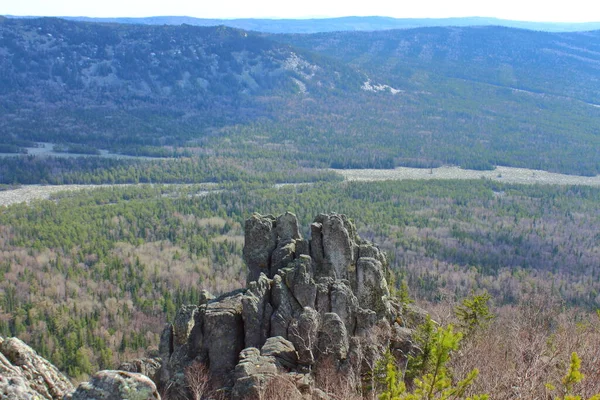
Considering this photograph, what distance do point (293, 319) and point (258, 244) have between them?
26.9ft

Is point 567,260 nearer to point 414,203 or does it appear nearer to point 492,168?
point 414,203

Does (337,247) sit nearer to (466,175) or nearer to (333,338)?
(333,338)

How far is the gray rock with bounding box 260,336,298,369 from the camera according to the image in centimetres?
2353

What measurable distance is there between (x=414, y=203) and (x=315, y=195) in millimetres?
17375

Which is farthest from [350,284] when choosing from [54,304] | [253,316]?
[54,304]

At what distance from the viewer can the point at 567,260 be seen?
83688mm

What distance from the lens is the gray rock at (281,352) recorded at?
926 inches

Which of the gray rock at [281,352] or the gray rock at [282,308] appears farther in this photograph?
the gray rock at [282,308]

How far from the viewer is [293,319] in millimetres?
26359

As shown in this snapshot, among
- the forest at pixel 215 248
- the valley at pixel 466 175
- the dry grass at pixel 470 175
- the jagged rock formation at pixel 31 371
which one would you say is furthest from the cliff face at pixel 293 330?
the dry grass at pixel 470 175

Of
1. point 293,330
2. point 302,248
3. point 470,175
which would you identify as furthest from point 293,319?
point 470,175

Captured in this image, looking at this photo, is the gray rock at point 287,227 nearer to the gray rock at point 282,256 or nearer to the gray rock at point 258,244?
the gray rock at point 258,244

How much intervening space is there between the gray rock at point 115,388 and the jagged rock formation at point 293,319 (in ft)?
30.8

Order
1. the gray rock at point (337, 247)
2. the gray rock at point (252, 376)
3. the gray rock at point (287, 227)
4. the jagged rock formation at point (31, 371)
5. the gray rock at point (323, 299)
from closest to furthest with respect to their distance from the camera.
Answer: the jagged rock formation at point (31, 371), the gray rock at point (252, 376), the gray rock at point (323, 299), the gray rock at point (337, 247), the gray rock at point (287, 227)
